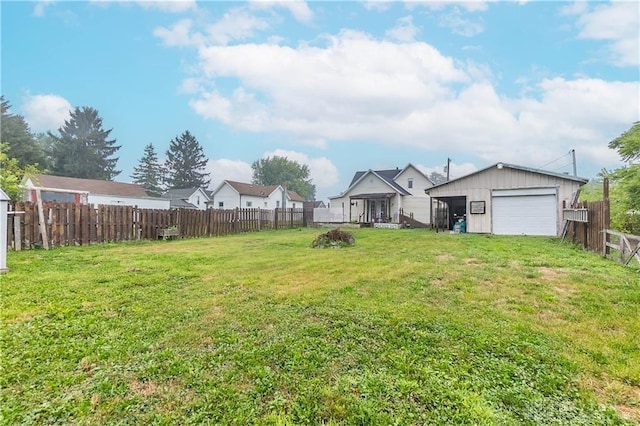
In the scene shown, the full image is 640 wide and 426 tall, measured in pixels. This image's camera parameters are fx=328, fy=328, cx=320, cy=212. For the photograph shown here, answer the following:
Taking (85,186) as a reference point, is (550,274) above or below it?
below

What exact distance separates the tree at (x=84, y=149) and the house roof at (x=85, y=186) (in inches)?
901

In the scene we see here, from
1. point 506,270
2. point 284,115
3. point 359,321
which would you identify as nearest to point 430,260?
point 506,270

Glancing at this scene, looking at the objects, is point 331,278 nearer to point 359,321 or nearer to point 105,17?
point 359,321

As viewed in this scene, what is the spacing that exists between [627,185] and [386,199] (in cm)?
1734

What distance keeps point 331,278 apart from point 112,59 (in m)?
14.3

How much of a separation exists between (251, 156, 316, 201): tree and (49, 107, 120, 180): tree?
26058 mm

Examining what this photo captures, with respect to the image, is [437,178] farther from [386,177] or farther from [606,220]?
[606,220]

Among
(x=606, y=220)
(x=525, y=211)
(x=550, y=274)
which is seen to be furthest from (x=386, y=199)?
(x=550, y=274)

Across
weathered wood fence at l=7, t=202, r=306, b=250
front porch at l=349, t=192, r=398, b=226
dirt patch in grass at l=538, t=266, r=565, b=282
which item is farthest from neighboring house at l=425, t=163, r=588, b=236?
weathered wood fence at l=7, t=202, r=306, b=250

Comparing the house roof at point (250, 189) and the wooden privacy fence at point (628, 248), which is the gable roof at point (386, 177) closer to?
the house roof at point (250, 189)

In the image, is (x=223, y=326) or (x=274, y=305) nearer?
(x=223, y=326)

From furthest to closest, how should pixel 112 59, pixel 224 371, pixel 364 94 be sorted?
pixel 364 94 < pixel 112 59 < pixel 224 371

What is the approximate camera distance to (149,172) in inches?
2183

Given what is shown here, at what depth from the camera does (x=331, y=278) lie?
570cm
